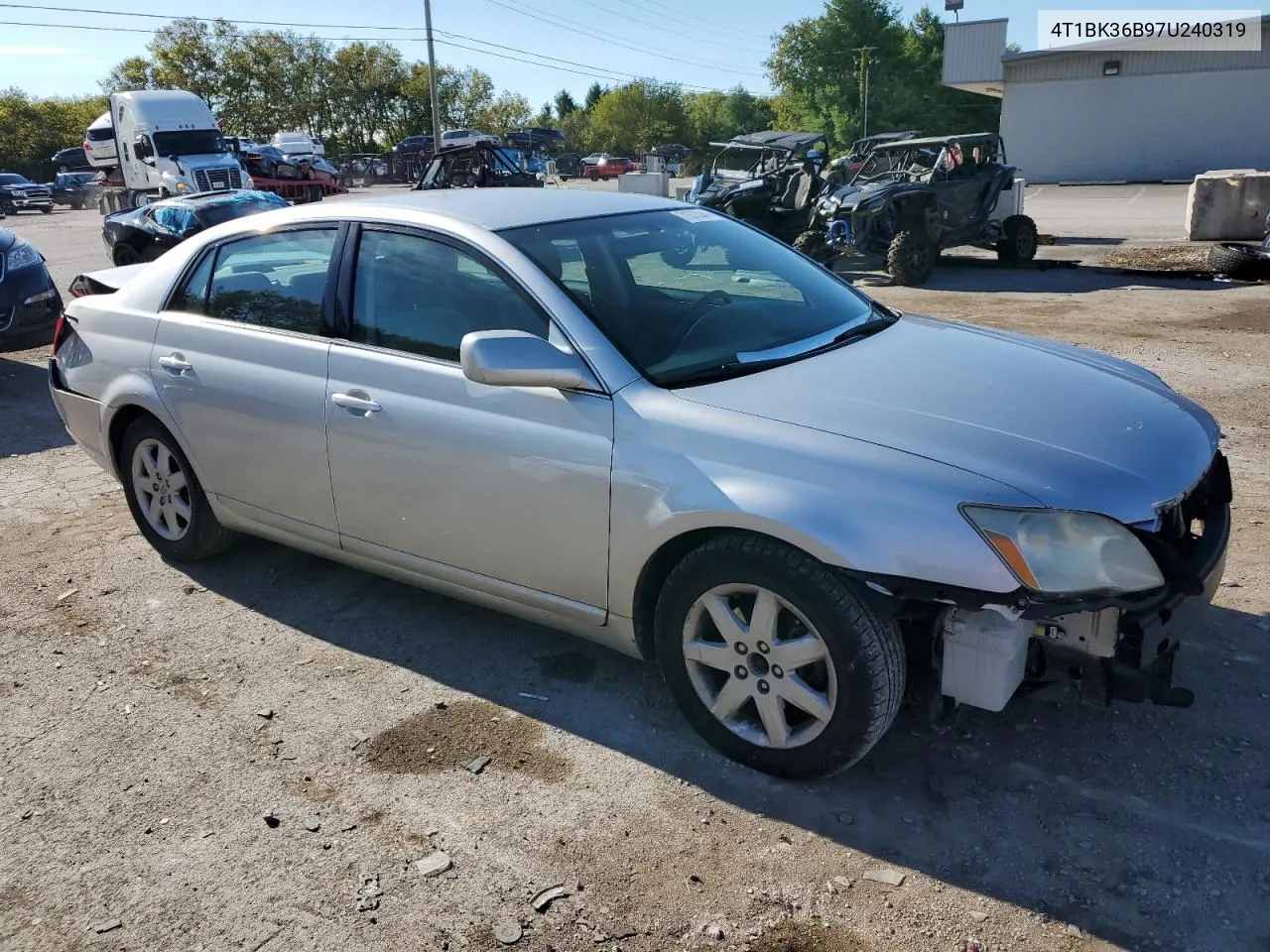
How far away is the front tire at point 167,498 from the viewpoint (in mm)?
4477

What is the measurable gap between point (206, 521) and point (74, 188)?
1987 inches

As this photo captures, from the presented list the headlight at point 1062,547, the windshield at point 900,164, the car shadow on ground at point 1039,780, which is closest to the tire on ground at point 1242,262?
the windshield at point 900,164

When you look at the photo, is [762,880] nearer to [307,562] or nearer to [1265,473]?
[307,562]

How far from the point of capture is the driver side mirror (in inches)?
119

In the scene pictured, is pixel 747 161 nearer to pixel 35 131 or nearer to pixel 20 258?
pixel 20 258

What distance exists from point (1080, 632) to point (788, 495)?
84cm

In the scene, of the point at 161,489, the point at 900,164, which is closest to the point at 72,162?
the point at 900,164

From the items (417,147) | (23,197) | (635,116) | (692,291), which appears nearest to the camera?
(692,291)

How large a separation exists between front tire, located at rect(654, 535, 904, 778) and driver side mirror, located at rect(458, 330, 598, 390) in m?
0.66

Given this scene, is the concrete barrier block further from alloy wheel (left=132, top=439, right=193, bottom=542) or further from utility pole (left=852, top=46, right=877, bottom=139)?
utility pole (left=852, top=46, right=877, bottom=139)

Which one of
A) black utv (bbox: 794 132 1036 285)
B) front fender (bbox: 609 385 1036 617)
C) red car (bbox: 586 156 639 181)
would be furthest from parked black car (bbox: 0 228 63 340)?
red car (bbox: 586 156 639 181)

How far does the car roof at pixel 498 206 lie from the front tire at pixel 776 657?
1488 mm

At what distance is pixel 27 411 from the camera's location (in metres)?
7.94

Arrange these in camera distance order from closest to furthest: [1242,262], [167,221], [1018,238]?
[1242,262] → [167,221] → [1018,238]
